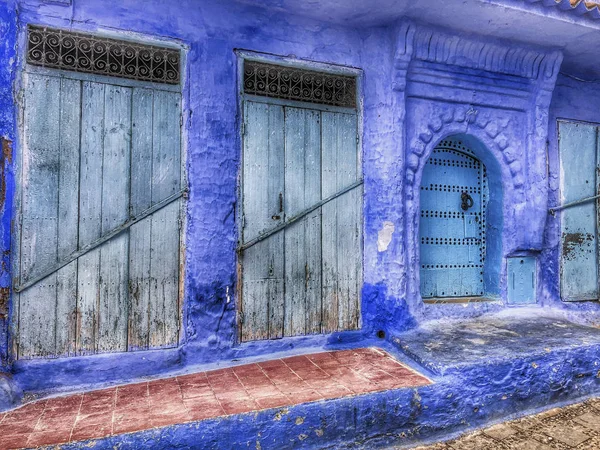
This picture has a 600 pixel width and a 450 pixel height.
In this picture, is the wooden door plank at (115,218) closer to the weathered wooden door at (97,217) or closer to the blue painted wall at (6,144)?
the weathered wooden door at (97,217)

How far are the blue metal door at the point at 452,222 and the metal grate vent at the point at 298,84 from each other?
135cm

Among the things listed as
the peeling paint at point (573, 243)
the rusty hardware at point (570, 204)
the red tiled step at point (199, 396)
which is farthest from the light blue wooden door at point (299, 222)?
the peeling paint at point (573, 243)

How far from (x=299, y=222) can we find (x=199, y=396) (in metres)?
1.77

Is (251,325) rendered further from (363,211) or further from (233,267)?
(363,211)

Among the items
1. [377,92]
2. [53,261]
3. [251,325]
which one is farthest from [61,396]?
[377,92]

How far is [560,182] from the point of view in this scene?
5.06 meters

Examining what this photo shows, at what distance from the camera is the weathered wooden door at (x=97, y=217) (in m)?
3.17

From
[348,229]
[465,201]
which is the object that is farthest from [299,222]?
[465,201]

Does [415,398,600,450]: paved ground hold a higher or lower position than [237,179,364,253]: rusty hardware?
lower

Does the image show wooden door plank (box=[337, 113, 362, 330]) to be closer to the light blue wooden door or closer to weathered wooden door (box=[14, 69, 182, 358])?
the light blue wooden door

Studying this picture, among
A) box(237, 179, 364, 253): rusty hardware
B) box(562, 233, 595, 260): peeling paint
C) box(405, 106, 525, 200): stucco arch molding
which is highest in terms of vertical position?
box(405, 106, 525, 200): stucco arch molding

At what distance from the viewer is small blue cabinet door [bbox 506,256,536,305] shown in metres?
4.75

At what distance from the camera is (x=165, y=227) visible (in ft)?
11.6

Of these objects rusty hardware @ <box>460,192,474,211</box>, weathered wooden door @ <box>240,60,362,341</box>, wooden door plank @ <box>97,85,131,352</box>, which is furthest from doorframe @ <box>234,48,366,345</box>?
rusty hardware @ <box>460,192,474,211</box>
